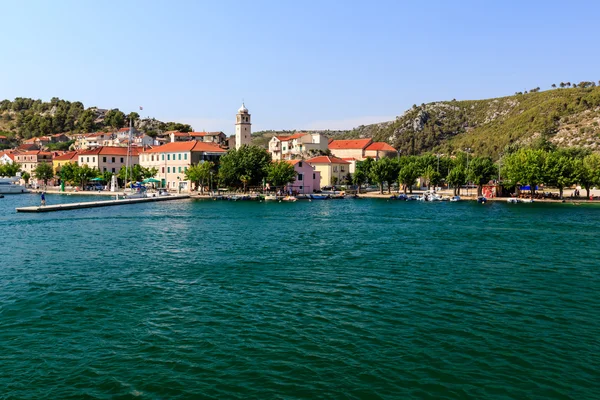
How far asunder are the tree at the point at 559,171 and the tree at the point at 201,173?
5957 centimetres

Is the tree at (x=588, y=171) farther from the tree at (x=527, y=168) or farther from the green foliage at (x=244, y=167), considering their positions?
the green foliage at (x=244, y=167)

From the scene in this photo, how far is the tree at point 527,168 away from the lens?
256ft

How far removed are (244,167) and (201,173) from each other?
852 centimetres

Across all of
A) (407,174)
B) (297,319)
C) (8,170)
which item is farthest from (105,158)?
(297,319)

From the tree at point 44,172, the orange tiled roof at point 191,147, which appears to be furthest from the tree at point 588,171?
the tree at point 44,172

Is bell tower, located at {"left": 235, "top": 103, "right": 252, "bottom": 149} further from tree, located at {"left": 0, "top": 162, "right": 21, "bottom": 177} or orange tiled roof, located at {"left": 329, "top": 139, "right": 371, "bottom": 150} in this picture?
tree, located at {"left": 0, "top": 162, "right": 21, "bottom": 177}

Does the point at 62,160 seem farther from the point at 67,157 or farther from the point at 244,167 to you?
the point at 244,167

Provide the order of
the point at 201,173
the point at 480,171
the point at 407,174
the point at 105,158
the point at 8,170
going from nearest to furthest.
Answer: the point at 480,171, the point at 201,173, the point at 407,174, the point at 105,158, the point at 8,170

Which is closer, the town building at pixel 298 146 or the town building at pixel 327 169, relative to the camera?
the town building at pixel 327 169

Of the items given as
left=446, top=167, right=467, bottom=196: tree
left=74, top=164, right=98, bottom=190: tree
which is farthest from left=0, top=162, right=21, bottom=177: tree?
left=446, top=167, right=467, bottom=196: tree

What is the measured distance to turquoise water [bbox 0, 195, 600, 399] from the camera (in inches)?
479

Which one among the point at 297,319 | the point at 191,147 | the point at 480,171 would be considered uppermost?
the point at 191,147

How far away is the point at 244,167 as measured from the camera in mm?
90062

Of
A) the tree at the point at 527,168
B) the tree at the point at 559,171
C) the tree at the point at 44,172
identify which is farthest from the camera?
the tree at the point at 44,172
